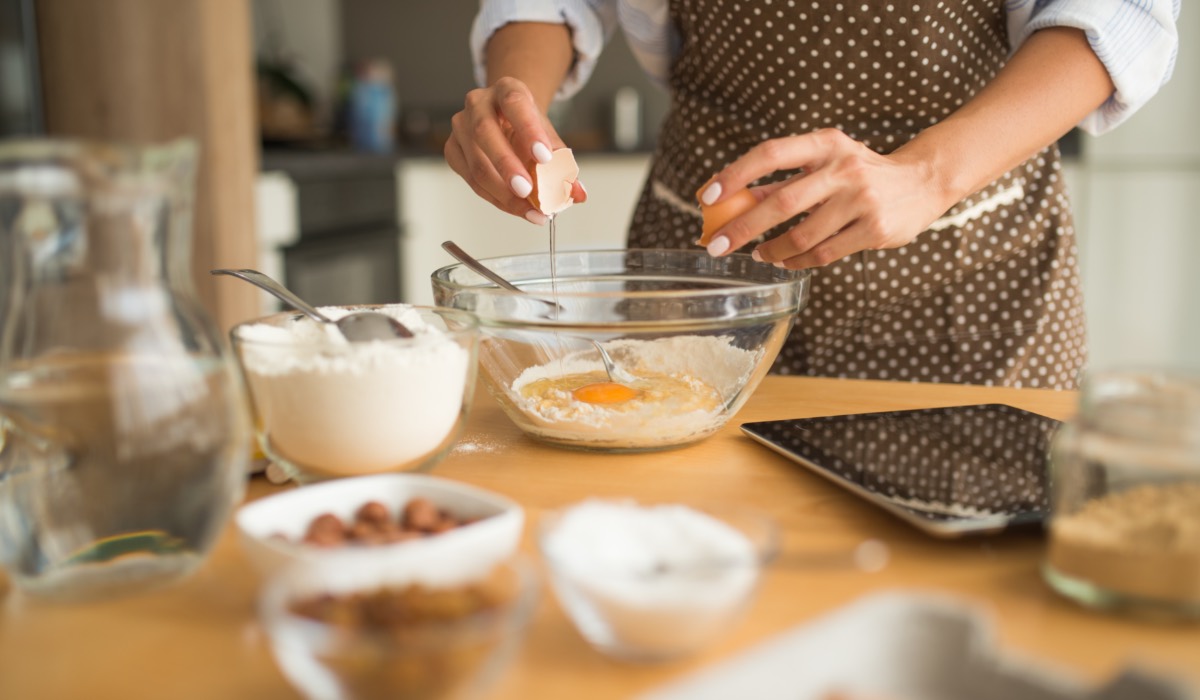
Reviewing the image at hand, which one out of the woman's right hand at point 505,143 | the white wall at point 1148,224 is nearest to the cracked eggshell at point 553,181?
the woman's right hand at point 505,143

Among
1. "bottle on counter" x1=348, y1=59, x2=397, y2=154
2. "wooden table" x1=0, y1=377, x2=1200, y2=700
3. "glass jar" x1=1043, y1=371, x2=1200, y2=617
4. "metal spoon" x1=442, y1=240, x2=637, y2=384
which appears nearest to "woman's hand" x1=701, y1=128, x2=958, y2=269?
"metal spoon" x1=442, y1=240, x2=637, y2=384

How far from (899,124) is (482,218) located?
244 centimetres

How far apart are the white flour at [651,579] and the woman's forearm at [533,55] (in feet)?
2.96

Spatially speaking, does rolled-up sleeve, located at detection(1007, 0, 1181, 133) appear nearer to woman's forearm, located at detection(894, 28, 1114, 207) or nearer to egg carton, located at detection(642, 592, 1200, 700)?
woman's forearm, located at detection(894, 28, 1114, 207)

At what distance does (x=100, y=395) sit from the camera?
23.4 inches

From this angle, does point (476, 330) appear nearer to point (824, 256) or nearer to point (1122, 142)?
point (824, 256)

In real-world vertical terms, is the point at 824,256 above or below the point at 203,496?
above

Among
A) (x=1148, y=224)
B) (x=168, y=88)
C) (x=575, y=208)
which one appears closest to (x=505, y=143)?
(x=168, y=88)

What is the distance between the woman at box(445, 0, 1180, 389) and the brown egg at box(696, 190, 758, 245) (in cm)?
9

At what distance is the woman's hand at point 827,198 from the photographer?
925mm

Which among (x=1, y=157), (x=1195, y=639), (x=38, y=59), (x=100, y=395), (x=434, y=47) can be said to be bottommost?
(x=1195, y=639)

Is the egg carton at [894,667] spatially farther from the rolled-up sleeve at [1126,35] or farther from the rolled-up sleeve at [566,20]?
the rolled-up sleeve at [566,20]

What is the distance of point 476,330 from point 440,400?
6cm

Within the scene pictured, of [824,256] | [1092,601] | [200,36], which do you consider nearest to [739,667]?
[1092,601]
